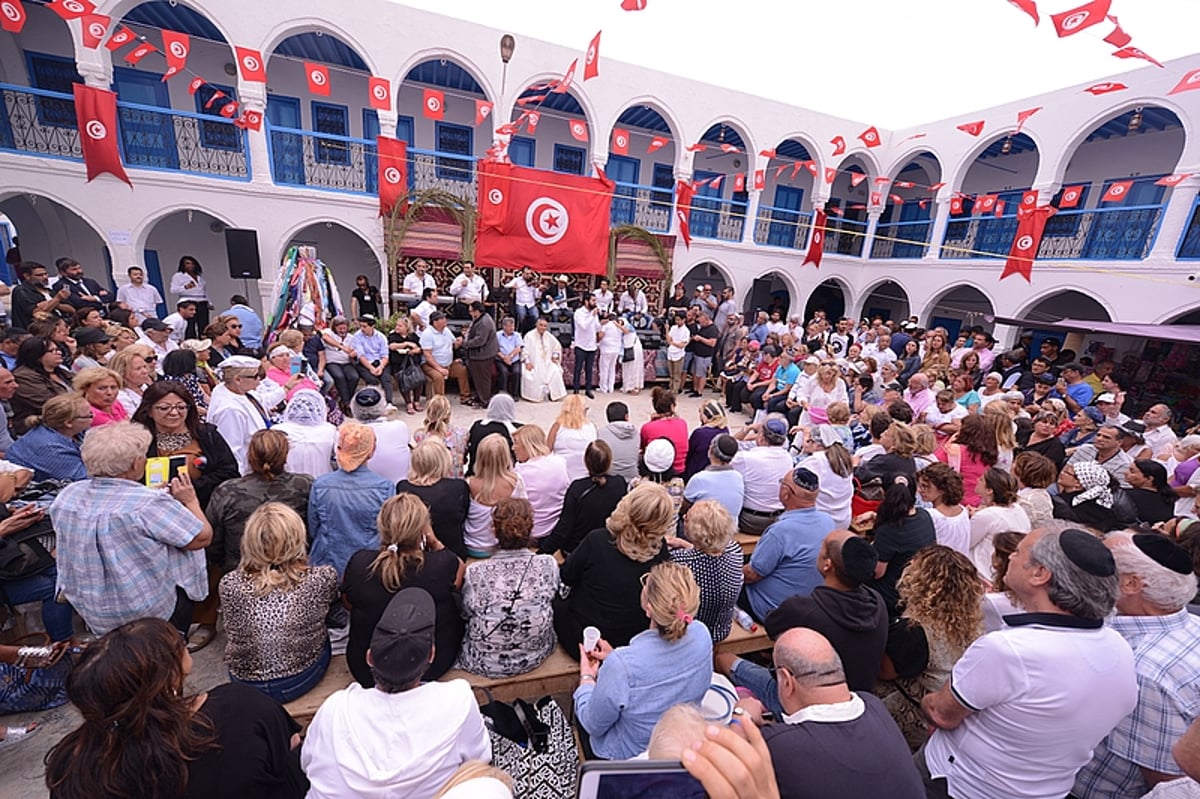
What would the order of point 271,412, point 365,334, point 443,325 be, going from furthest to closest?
→ point 443,325 → point 365,334 → point 271,412

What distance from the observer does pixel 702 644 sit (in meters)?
2.01

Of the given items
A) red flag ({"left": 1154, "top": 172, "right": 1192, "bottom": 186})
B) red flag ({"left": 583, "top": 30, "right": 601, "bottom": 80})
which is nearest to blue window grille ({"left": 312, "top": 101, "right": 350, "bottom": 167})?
red flag ({"left": 583, "top": 30, "right": 601, "bottom": 80})

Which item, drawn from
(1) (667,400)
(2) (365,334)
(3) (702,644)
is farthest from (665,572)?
(2) (365,334)

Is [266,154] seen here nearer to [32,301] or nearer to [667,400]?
[32,301]

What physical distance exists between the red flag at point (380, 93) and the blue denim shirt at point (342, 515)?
9.53m

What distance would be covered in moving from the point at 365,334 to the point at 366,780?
6.88 metres

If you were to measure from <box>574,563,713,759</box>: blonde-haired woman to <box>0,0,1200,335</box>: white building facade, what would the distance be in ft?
36.8

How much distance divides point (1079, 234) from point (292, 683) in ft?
53.7

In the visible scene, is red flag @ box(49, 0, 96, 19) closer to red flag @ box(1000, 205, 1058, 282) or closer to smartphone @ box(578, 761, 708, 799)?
smartphone @ box(578, 761, 708, 799)

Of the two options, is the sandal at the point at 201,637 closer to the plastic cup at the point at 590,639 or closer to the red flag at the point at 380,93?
the plastic cup at the point at 590,639

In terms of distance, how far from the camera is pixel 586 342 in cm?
939

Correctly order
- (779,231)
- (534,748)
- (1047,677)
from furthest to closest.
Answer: (779,231)
(534,748)
(1047,677)

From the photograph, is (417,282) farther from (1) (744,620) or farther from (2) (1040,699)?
(2) (1040,699)

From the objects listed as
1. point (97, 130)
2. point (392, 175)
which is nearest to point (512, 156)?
point (392, 175)
